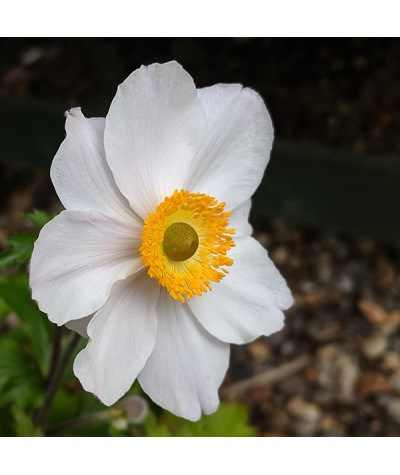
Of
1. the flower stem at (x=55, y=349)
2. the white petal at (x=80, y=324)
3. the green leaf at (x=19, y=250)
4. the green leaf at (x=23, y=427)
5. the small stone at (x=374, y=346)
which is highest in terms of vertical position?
the green leaf at (x=19, y=250)

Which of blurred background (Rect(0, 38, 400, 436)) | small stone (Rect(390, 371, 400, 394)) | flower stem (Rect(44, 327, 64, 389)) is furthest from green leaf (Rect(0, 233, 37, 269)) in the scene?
small stone (Rect(390, 371, 400, 394))

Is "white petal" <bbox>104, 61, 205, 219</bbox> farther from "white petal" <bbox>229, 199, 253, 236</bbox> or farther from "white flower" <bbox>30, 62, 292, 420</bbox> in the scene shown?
"white petal" <bbox>229, 199, 253, 236</bbox>

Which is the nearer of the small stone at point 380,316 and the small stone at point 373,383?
the small stone at point 373,383

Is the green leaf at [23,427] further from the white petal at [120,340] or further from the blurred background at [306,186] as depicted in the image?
the blurred background at [306,186]

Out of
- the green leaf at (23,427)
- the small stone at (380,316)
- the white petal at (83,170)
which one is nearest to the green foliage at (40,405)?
the green leaf at (23,427)

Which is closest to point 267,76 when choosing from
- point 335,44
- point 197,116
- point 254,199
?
point 335,44

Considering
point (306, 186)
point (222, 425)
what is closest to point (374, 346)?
point (306, 186)

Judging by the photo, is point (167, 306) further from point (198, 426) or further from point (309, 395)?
point (309, 395)
